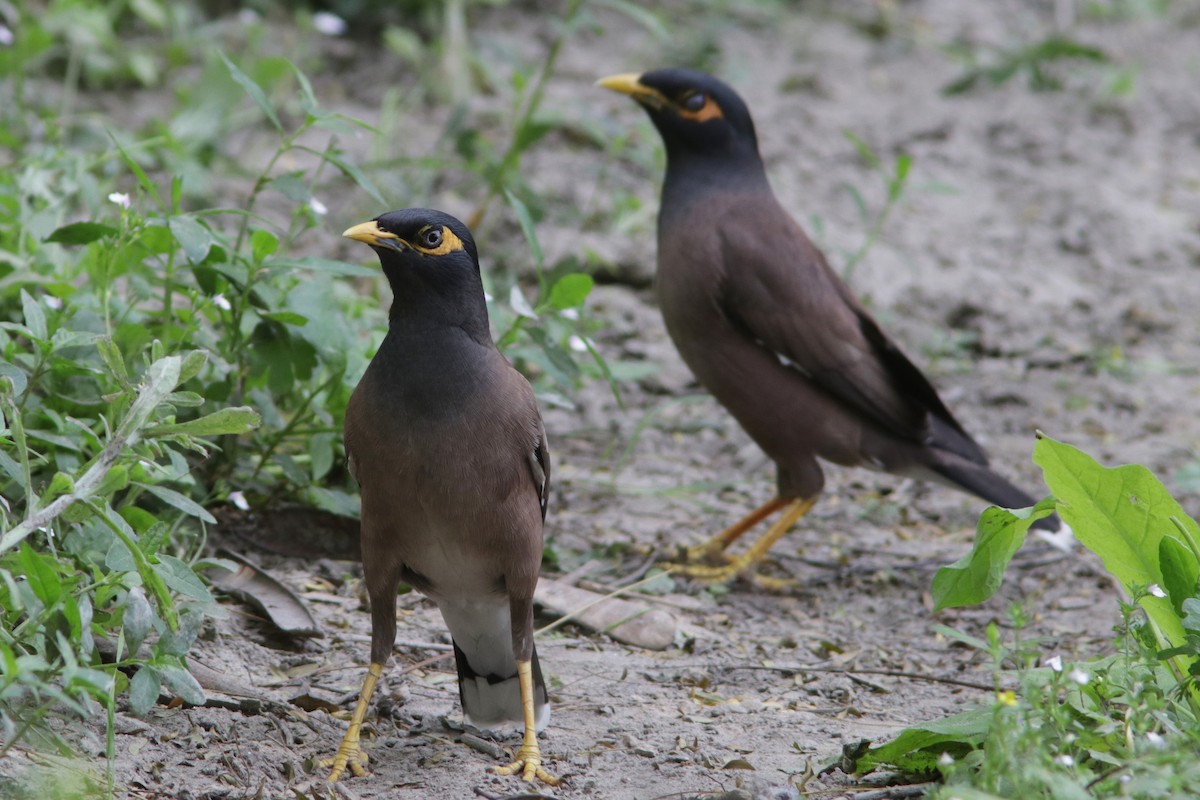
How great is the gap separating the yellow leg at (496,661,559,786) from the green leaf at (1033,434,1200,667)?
1.44m

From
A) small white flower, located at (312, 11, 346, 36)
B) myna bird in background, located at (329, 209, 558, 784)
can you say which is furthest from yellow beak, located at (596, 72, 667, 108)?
small white flower, located at (312, 11, 346, 36)

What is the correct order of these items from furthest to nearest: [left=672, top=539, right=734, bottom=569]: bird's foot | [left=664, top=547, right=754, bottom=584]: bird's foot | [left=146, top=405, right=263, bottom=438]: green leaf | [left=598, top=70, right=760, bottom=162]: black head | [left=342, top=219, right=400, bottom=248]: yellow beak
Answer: [left=598, top=70, right=760, bottom=162]: black head < [left=672, top=539, right=734, bottom=569]: bird's foot < [left=664, top=547, right=754, bottom=584]: bird's foot < [left=342, top=219, right=400, bottom=248]: yellow beak < [left=146, top=405, right=263, bottom=438]: green leaf

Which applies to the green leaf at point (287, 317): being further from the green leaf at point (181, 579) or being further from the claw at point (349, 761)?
the claw at point (349, 761)

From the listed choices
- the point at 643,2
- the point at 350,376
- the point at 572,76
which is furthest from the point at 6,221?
the point at 643,2

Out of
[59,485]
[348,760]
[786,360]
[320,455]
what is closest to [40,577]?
[59,485]

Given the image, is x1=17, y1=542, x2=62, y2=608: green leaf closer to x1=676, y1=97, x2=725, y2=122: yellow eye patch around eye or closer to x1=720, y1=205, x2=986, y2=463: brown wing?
x1=720, y1=205, x2=986, y2=463: brown wing

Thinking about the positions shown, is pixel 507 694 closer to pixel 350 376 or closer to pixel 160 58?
pixel 350 376

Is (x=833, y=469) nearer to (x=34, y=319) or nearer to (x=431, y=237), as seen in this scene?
(x=431, y=237)

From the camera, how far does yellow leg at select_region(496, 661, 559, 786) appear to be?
11.6ft

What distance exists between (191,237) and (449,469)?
1062 millimetres

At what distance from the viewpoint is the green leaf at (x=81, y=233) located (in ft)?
13.4

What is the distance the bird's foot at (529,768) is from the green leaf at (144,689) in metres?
0.92

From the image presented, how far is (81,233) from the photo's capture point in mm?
4117

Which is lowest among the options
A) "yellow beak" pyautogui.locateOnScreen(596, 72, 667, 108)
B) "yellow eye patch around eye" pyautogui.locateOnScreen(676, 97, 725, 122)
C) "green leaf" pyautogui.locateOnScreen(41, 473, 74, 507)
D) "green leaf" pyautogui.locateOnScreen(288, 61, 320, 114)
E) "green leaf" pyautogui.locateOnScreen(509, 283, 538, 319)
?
"green leaf" pyautogui.locateOnScreen(509, 283, 538, 319)
